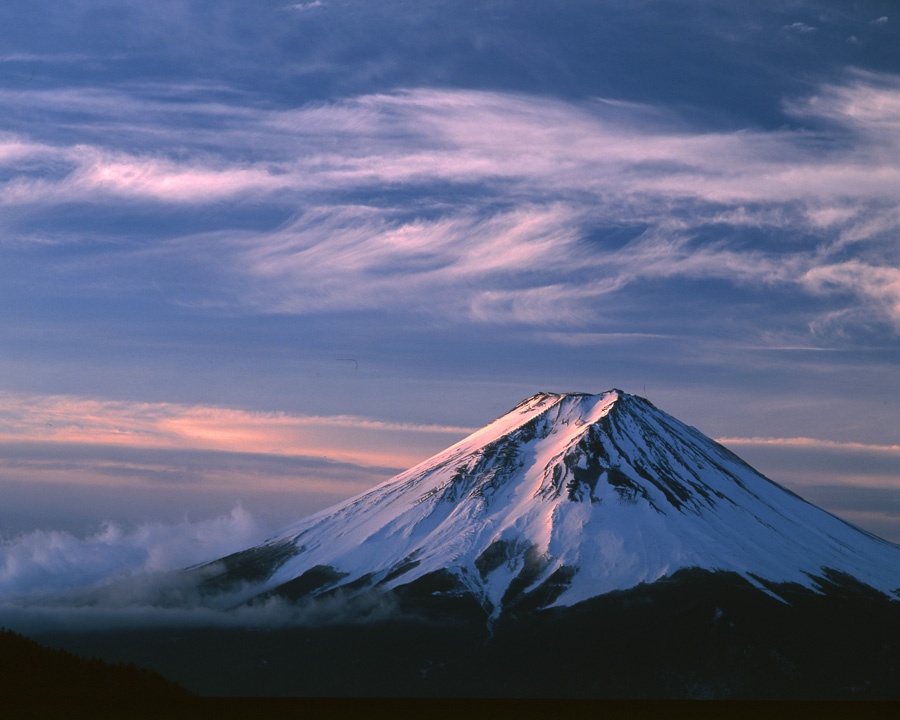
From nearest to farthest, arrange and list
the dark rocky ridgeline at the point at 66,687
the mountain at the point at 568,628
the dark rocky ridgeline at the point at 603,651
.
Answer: the dark rocky ridgeline at the point at 66,687 → the dark rocky ridgeline at the point at 603,651 → the mountain at the point at 568,628

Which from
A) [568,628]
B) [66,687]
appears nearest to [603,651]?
[568,628]

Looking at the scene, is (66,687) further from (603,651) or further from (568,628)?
(603,651)

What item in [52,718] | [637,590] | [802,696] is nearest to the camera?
[52,718]

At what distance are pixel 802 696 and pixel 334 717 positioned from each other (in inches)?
4050

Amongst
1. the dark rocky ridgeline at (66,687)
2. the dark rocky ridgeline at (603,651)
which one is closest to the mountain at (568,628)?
the dark rocky ridgeline at (603,651)

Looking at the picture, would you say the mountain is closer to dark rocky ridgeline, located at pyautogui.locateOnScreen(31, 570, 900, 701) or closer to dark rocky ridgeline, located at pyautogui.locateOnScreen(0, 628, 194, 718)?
dark rocky ridgeline, located at pyautogui.locateOnScreen(31, 570, 900, 701)

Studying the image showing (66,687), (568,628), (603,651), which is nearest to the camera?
(66,687)

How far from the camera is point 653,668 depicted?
555ft

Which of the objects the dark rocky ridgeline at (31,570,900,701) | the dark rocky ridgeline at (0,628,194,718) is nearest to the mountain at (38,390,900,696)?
the dark rocky ridgeline at (31,570,900,701)

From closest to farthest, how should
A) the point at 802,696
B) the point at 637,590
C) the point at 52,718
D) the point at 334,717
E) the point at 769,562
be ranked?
the point at 52,718
the point at 334,717
the point at 802,696
the point at 637,590
the point at 769,562

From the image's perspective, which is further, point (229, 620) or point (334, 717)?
point (229, 620)

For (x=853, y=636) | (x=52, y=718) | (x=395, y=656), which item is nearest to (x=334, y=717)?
(x=52, y=718)

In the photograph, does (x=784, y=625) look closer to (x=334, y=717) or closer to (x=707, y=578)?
(x=707, y=578)

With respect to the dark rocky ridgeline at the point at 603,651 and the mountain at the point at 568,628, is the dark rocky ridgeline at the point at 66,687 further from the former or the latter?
the mountain at the point at 568,628
